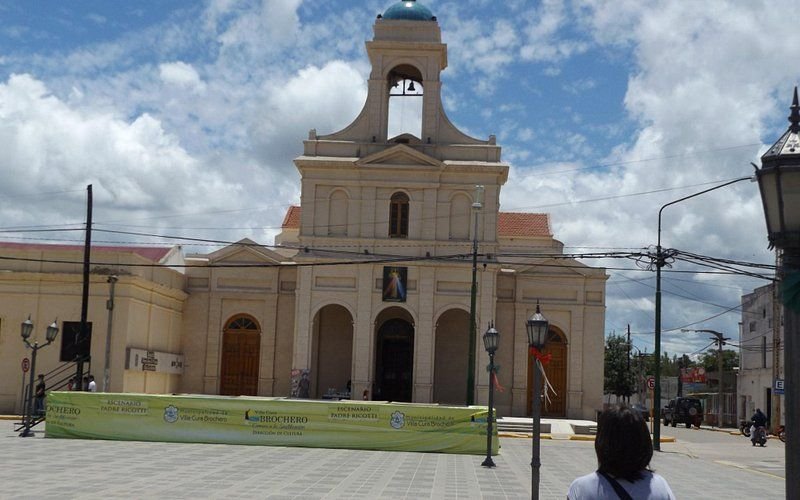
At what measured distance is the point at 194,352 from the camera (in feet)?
145

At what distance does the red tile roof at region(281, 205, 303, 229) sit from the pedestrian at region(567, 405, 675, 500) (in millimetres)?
47434

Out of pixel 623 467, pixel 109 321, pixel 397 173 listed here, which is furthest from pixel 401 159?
pixel 623 467

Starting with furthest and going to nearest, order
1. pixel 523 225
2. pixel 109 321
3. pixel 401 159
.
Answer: pixel 523 225
pixel 401 159
pixel 109 321

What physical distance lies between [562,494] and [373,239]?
2564cm

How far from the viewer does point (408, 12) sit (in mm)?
44688

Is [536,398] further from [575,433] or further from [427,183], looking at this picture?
[427,183]

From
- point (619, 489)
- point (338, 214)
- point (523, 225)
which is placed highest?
point (523, 225)

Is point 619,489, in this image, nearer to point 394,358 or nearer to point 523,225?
point 394,358

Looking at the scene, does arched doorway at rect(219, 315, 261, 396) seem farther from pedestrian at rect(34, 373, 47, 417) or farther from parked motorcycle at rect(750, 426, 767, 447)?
parked motorcycle at rect(750, 426, 767, 447)

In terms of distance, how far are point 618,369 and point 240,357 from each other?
53611 mm

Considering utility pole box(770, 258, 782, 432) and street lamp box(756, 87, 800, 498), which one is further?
utility pole box(770, 258, 782, 432)

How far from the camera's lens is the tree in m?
86.6

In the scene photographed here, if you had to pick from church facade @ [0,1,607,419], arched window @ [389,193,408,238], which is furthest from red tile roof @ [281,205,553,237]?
arched window @ [389,193,408,238]

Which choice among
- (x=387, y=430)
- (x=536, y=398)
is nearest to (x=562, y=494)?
(x=536, y=398)
